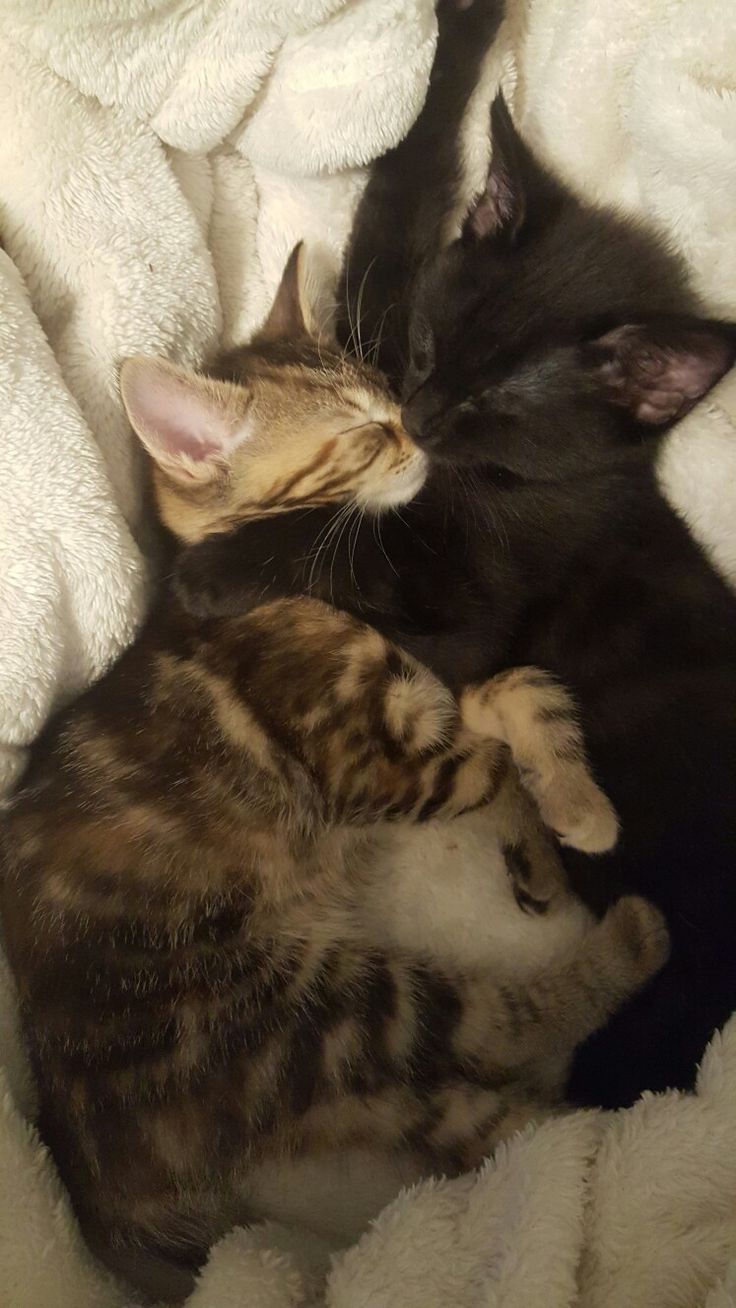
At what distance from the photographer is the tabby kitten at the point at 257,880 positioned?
1.04 meters

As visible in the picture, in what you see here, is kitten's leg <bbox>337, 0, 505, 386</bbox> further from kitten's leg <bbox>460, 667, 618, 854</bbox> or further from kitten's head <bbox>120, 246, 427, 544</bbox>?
kitten's leg <bbox>460, 667, 618, 854</bbox>

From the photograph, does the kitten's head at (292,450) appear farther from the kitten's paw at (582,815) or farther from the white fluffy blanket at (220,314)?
the kitten's paw at (582,815)

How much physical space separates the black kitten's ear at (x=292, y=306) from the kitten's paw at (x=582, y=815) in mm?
745

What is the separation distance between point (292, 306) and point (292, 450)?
244 millimetres

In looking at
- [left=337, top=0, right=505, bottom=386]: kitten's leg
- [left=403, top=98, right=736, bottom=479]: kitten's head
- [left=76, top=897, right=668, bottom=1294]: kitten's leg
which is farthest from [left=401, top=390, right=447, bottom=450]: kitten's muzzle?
[left=76, top=897, right=668, bottom=1294]: kitten's leg

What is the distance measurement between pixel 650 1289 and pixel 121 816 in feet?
2.58

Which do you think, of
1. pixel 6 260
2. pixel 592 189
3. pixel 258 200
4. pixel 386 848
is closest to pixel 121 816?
pixel 386 848

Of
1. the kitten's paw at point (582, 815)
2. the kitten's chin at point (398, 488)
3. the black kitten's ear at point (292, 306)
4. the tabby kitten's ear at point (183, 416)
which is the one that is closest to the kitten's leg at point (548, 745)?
the kitten's paw at point (582, 815)

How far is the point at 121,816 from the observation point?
1126 mm

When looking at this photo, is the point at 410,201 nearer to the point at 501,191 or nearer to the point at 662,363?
the point at 501,191

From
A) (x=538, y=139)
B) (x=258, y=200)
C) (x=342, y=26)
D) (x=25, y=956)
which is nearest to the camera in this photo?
(x=25, y=956)

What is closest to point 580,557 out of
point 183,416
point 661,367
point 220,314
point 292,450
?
point 661,367

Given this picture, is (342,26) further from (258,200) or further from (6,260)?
(6,260)

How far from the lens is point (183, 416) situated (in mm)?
1129
